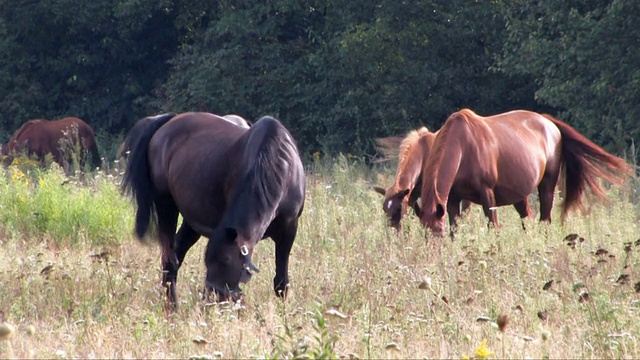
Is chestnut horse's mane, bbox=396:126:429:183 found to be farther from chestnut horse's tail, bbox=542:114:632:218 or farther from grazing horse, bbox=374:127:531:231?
chestnut horse's tail, bbox=542:114:632:218

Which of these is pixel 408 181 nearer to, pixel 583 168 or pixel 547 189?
pixel 547 189

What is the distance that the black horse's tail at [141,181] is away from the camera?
23.5 feet

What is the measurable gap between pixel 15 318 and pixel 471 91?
594 inches

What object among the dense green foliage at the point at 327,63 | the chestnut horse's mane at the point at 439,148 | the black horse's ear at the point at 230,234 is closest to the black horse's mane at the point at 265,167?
the black horse's ear at the point at 230,234

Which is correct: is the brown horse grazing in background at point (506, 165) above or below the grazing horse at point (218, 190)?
below

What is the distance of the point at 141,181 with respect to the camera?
23.9 feet

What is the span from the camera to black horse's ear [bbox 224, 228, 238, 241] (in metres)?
5.81

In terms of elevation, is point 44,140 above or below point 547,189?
below

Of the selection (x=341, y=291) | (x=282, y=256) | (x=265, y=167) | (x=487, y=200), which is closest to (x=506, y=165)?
(x=487, y=200)

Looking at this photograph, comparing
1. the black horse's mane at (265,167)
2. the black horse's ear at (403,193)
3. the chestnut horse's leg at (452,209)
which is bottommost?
the chestnut horse's leg at (452,209)

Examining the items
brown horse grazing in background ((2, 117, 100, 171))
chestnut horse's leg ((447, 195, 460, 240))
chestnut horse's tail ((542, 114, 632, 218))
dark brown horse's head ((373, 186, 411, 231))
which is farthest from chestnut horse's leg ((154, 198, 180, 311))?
brown horse grazing in background ((2, 117, 100, 171))

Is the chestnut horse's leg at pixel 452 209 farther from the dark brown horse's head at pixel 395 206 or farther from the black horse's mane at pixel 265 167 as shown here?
the black horse's mane at pixel 265 167

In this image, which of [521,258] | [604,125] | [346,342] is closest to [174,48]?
[604,125]

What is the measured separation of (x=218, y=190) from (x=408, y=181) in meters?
3.22
